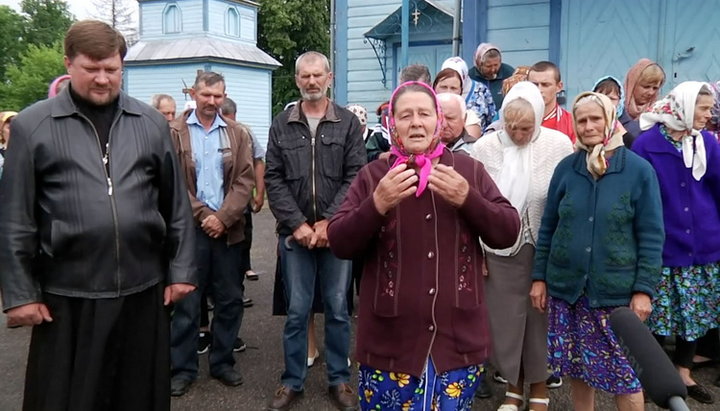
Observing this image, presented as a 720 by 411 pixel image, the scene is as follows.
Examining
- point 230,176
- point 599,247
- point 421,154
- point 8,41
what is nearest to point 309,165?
point 230,176

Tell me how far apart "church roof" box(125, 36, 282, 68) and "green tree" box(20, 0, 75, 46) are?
102 ft

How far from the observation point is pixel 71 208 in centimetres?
258

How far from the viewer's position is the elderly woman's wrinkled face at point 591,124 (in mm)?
2990

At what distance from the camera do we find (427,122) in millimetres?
2197

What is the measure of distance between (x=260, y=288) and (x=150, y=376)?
3948mm

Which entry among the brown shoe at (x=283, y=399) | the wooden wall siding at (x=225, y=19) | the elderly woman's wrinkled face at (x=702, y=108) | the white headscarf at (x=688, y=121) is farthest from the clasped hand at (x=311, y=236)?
the wooden wall siding at (x=225, y=19)

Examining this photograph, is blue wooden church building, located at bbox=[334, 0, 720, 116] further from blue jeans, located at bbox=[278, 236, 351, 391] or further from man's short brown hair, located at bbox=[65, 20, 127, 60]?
man's short brown hair, located at bbox=[65, 20, 127, 60]

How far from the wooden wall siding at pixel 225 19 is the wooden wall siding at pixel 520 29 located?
1707cm

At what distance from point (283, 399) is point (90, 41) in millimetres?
2328

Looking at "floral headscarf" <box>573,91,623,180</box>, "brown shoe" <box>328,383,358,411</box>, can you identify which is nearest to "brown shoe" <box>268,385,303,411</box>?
"brown shoe" <box>328,383,358,411</box>

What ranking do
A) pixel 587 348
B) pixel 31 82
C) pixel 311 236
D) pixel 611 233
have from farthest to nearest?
pixel 31 82 → pixel 311 236 → pixel 587 348 → pixel 611 233

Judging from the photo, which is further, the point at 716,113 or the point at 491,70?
the point at 491,70

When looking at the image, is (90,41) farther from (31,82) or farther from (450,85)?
(31,82)

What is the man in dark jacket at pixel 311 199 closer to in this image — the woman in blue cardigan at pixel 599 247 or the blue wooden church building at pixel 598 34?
the woman in blue cardigan at pixel 599 247
